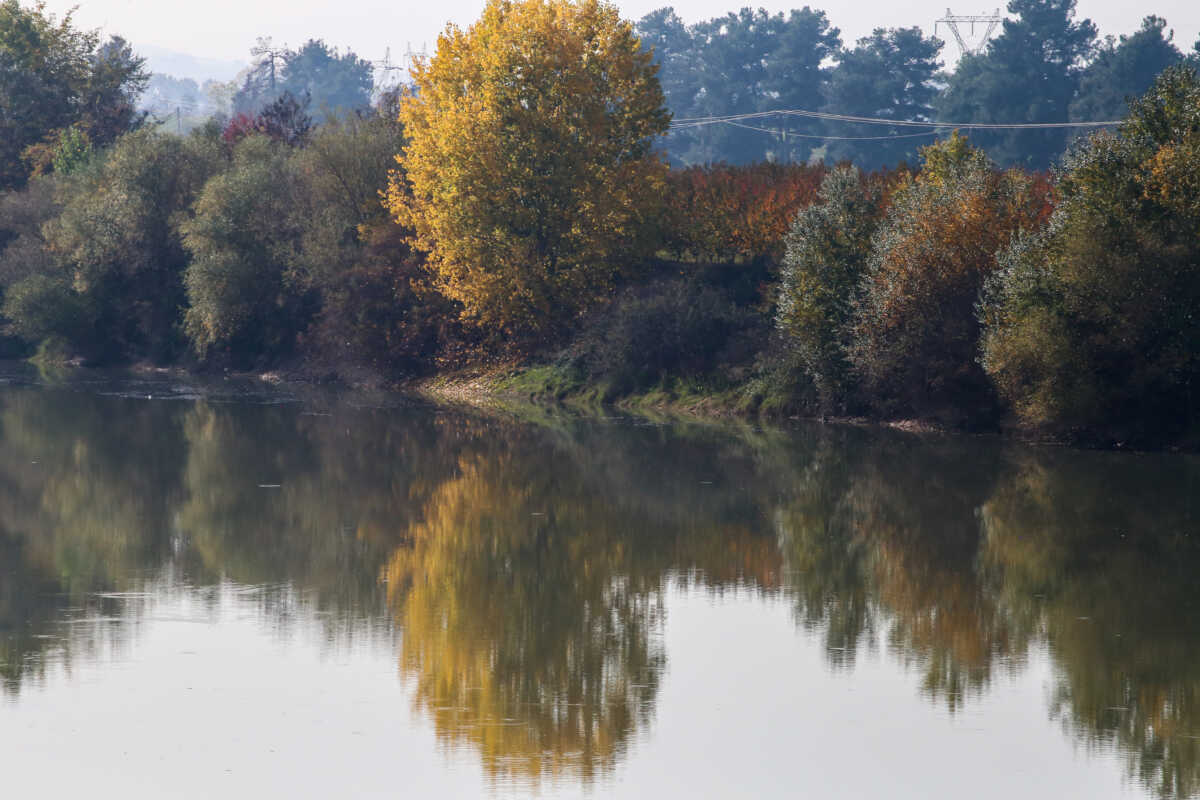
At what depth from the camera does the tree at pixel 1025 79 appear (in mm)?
85000

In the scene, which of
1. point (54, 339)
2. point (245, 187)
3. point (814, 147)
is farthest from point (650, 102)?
point (814, 147)

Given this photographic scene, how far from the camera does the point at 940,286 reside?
31.5 meters

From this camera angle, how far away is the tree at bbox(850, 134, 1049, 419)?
103ft

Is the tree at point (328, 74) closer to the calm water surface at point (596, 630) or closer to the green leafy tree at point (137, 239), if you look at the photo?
the green leafy tree at point (137, 239)

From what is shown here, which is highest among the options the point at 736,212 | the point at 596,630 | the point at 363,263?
the point at 736,212

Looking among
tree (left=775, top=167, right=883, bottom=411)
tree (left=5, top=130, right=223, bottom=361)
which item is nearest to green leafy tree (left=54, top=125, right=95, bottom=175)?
tree (left=5, top=130, right=223, bottom=361)

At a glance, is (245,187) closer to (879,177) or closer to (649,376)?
(649,376)

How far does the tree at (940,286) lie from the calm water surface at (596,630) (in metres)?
6.09

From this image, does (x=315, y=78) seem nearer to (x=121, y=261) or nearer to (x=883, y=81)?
(x=883, y=81)

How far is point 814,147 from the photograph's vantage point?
103m

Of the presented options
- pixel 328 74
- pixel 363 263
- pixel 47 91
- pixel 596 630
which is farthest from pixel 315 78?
pixel 596 630

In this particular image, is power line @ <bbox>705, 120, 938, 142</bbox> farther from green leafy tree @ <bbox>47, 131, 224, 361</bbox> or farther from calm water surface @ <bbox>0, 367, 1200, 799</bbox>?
calm water surface @ <bbox>0, 367, 1200, 799</bbox>

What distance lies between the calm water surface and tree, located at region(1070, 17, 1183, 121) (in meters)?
63.4

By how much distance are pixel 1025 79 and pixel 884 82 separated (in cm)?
1219
